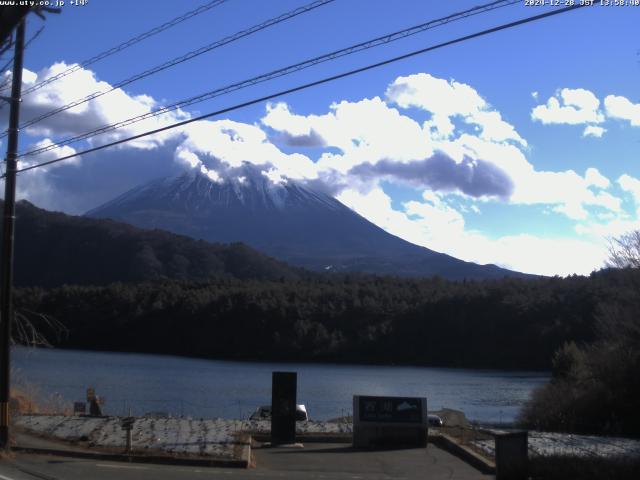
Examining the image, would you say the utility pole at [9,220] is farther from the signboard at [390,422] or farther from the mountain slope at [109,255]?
the mountain slope at [109,255]

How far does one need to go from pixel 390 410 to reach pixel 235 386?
35.2 meters

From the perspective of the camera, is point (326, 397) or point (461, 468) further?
point (326, 397)

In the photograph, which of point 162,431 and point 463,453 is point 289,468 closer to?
point 463,453

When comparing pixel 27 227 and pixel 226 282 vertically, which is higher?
pixel 27 227

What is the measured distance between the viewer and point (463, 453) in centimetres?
1833

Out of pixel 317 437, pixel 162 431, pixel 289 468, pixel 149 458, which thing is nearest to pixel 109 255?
pixel 162 431

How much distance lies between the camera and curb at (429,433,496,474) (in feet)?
53.9

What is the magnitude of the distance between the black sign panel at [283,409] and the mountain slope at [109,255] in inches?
4554

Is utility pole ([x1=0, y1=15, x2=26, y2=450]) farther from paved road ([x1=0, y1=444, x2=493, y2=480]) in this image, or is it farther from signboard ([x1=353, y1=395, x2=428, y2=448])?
signboard ([x1=353, y1=395, x2=428, y2=448])

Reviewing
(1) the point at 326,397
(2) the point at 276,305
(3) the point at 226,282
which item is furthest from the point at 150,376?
(3) the point at 226,282

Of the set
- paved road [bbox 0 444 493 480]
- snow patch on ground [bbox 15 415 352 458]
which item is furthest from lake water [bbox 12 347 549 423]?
paved road [bbox 0 444 493 480]

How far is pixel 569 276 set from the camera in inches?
3359

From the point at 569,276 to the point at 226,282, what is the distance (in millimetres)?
48372

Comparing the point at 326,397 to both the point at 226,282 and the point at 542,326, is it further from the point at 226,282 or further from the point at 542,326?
A: the point at 226,282
